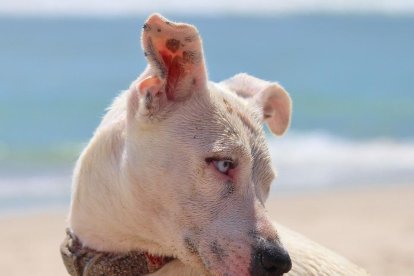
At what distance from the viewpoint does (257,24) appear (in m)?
29.5

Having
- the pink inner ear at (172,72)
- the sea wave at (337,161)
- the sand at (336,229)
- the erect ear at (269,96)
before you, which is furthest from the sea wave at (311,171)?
the pink inner ear at (172,72)

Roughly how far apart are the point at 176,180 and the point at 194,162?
102 mm

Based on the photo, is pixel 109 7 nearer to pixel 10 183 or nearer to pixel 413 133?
pixel 413 133

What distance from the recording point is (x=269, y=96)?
4344 mm

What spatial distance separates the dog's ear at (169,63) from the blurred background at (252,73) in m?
5.93

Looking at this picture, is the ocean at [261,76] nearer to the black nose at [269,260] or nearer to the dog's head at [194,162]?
the dog's head at [194,162]

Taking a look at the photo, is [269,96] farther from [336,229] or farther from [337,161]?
[337,161]

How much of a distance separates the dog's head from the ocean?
611cm

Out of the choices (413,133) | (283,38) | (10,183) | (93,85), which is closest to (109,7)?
(283,38)

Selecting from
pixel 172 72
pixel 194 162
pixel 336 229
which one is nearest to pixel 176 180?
pixel 194 162

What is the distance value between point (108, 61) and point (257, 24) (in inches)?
405

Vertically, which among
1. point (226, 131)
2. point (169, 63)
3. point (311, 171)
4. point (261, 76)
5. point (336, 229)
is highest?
point (261, 76)

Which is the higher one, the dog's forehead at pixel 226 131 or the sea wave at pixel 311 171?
the dog's forehead at pixel 226 131

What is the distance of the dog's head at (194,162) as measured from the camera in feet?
11.4
